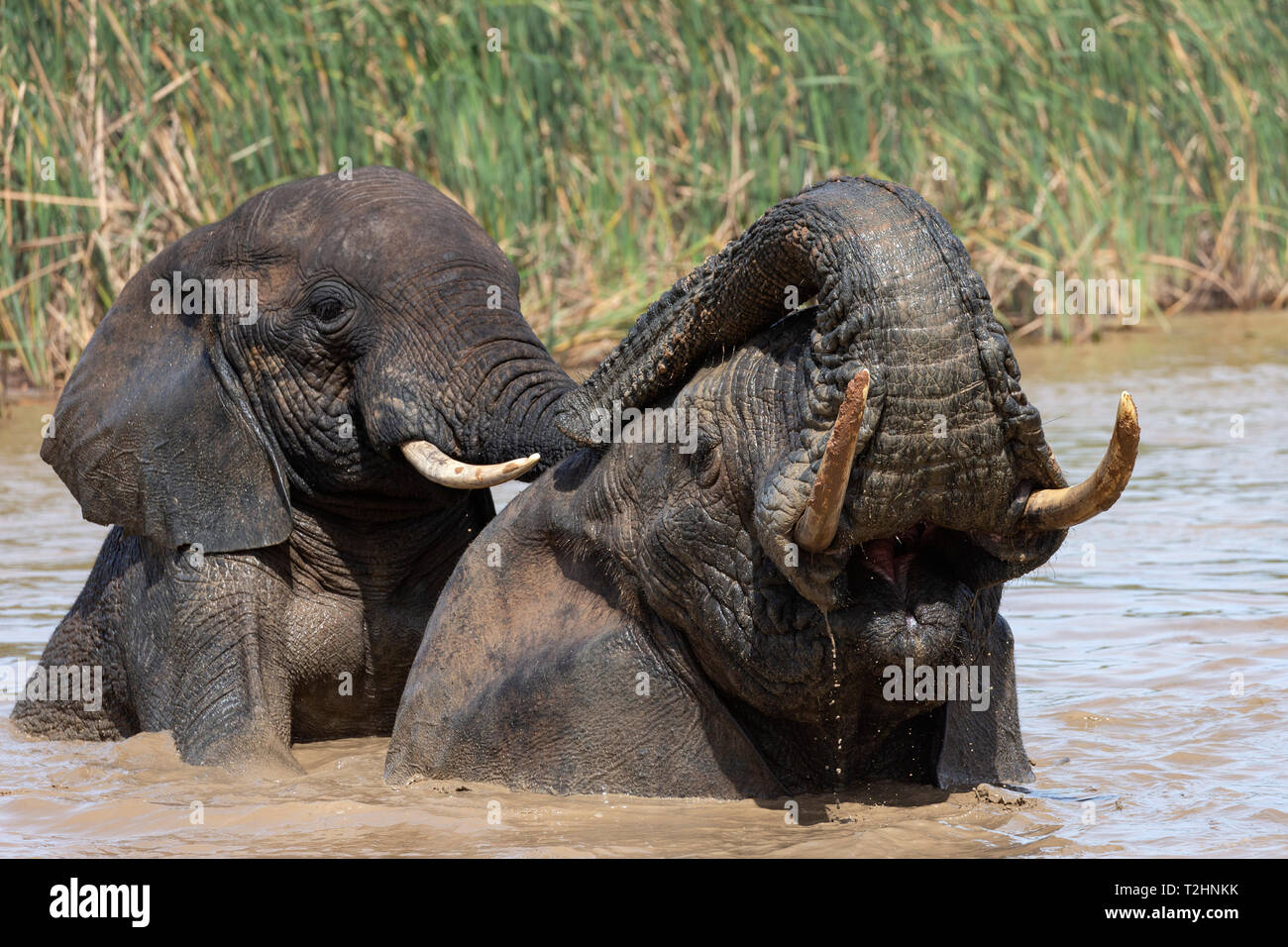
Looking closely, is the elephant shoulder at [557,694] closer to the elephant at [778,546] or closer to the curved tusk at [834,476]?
the elephant at [778,546]

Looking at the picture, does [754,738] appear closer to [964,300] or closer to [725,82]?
[964,300]

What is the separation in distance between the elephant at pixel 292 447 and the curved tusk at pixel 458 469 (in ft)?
0.10

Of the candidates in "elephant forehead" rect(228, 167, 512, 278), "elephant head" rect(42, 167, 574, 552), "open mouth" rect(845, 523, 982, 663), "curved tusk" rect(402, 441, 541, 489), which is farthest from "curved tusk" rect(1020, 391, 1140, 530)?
"elephant forehead" rect(228, 167, 512, 278)

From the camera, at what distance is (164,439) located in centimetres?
602

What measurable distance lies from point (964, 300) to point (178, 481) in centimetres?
282

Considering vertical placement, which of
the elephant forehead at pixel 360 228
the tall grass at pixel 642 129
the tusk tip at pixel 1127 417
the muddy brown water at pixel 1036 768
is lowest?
the muddy brown water at pixel 1036 768

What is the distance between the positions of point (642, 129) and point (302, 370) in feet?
24.1

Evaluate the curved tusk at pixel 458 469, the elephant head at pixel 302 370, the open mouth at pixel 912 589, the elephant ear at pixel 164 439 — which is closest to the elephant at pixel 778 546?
the open mouth at pixel 912 589

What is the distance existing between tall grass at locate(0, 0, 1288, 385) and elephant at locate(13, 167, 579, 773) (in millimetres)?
5203

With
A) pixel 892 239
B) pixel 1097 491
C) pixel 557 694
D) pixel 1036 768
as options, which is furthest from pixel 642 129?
pixel 1097 491

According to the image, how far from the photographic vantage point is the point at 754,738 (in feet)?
14.8

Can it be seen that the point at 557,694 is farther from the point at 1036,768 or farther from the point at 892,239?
the point at 1036,768

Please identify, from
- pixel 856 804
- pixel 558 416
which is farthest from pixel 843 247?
pixel 856 804

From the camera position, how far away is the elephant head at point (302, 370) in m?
5.67
